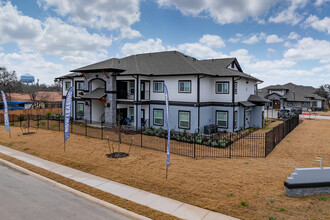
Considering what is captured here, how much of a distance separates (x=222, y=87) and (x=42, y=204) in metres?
20.0

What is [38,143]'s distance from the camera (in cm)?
1878

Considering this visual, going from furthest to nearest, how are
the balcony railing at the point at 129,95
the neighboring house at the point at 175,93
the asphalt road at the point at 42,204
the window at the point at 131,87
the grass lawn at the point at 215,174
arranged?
the window at the point at 131,87
the balcony railing at the point at 129,95
the neighboring house at the point at 175,93
the grass lawn at the point at 215,174
the asphalt road at the point at 42,204

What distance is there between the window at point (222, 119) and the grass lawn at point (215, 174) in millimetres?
6386

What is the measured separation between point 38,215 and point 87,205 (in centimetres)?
158

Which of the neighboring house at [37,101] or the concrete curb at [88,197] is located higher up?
the neighboring house at [37,101]

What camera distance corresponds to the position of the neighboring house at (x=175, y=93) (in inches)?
917

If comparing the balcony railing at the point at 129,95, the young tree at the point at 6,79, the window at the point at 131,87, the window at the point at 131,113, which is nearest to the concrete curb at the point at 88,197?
the balcony railing at the point at 129,95

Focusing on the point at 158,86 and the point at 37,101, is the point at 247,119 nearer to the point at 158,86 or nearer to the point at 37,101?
the point at 158,86

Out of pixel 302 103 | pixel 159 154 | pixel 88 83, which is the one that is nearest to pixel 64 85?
pixel 88 83

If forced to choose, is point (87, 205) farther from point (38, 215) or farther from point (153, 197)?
point (153, 197)

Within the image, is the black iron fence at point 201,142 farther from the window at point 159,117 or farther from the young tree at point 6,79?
the young tree at point 6,79

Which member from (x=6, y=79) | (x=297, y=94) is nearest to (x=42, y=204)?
(x=6, y=79)

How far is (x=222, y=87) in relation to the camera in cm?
2458

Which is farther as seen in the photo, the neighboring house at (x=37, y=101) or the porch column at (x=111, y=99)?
the neighboring house at (x=37, y=101)
